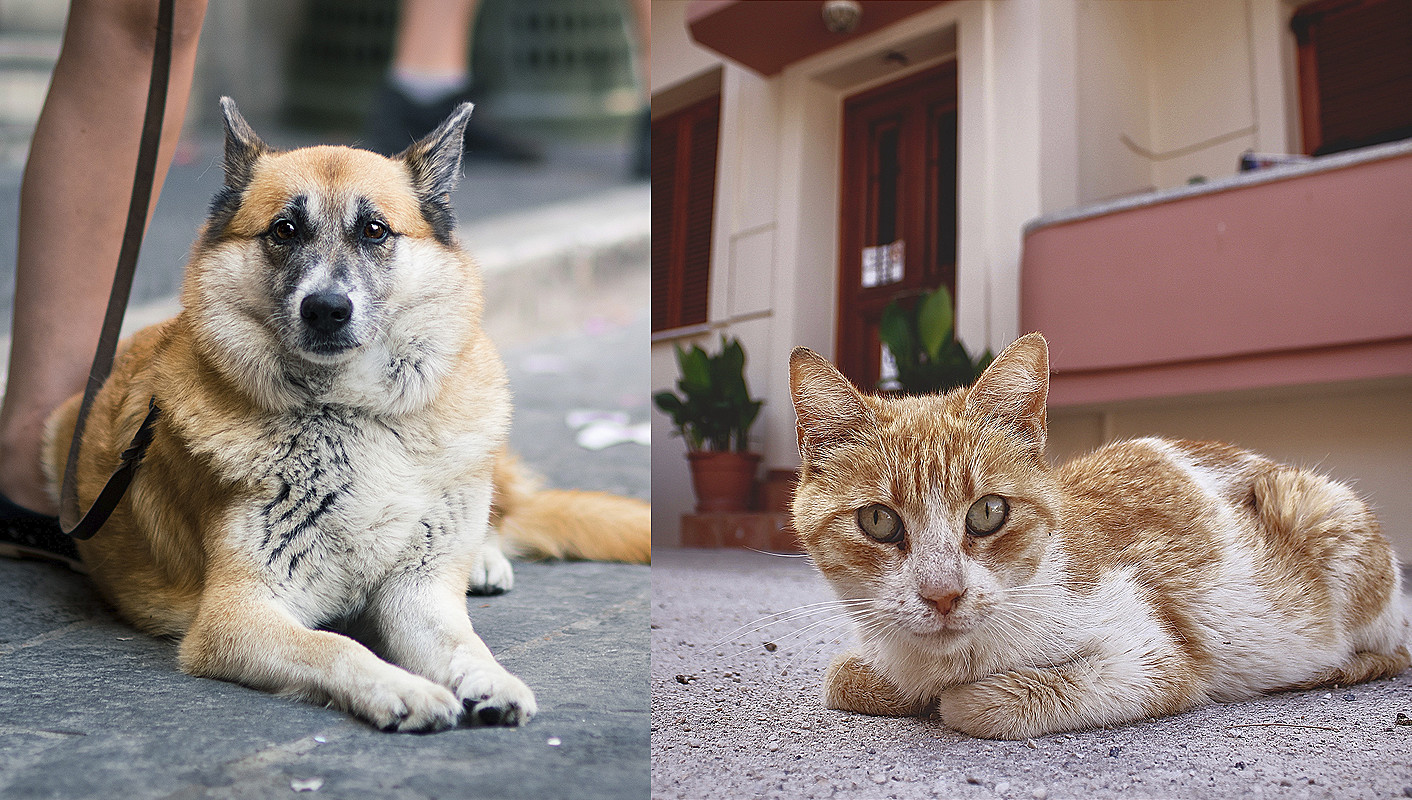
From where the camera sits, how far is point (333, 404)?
1.16 m

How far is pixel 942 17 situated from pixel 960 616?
2.52ft

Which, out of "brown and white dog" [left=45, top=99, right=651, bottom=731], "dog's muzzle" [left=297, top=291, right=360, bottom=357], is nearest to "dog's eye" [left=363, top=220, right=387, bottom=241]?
"brown and white dog" [left=45, top=99, right=651, bottom=731]

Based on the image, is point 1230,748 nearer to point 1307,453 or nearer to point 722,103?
point 1307,453

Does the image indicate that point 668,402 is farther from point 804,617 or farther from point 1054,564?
point 1054,564

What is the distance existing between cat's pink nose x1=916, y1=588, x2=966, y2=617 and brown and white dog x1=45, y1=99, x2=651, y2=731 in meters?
0.49

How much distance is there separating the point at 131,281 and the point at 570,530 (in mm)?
938

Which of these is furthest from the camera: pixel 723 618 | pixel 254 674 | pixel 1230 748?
pixel 723 618

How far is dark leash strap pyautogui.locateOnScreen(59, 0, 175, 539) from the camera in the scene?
1.23 metres

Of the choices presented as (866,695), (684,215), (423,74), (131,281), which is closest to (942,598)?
(866,695)

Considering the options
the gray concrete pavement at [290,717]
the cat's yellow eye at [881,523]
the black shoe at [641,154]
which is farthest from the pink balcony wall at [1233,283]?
the black shoe at [641,154]

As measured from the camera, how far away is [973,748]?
0.97 meters

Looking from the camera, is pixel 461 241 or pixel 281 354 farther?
pixel 461 241

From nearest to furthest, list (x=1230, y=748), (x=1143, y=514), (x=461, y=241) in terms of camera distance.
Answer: (x=1230, y=748) < (x=1143, y=514) < (x=461, y=241)

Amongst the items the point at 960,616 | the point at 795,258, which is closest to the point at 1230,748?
the point at 960,616
